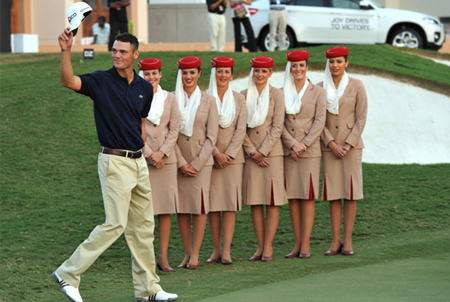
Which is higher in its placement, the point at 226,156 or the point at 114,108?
the point at 114,108

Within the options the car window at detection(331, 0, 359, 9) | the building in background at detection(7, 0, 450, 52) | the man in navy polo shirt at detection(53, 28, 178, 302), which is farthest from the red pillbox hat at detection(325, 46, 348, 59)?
the building in background at detection(7, 0, 450, 52)

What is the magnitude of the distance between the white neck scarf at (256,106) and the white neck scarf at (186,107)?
596mm

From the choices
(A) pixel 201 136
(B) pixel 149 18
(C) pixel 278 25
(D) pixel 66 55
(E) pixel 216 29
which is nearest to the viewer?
(D) pixel 66 55

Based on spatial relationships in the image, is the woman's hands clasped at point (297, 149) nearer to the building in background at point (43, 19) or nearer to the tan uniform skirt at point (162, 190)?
the tan uniform skirt at point (162, 190)

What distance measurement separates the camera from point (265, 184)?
709 centimetres

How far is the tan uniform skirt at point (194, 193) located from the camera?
6762 millimetres

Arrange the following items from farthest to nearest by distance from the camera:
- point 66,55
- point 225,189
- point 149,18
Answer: point 149,18, point 225,189, point 66,55

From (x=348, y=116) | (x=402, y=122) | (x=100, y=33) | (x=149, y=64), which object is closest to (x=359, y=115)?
(x=348, y=116)

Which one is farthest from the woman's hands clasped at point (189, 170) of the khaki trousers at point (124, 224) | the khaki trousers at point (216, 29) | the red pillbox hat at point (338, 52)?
the khaki trousers at point (216, 29)

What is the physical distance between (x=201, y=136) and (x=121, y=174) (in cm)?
173

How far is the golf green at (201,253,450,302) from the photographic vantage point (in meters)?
5.25

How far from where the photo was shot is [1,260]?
6.88 m

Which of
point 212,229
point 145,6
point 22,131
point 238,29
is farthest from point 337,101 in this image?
point 145,6

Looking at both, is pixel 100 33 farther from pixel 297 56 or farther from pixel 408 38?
pixel 297 56
